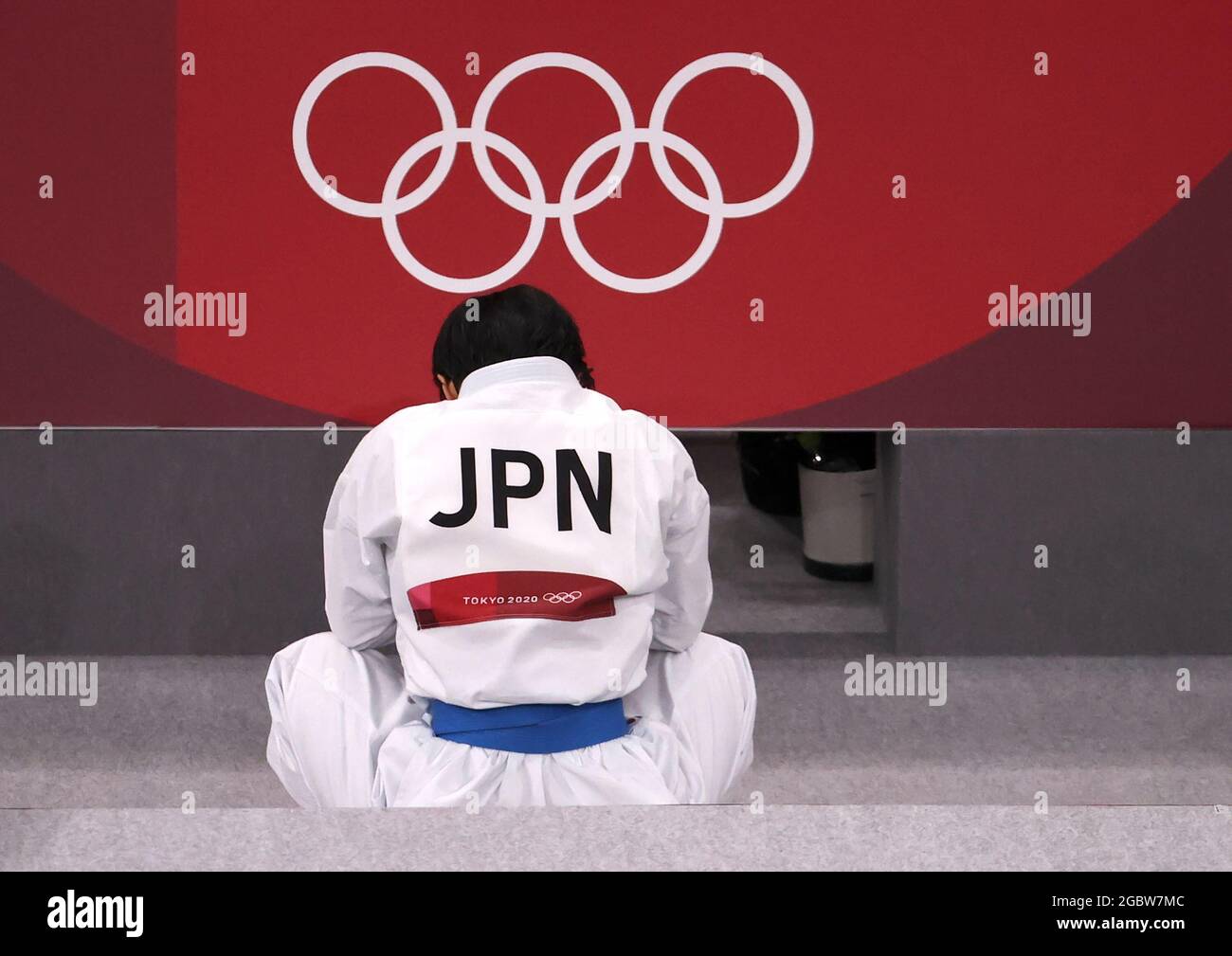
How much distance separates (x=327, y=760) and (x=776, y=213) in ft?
5.45

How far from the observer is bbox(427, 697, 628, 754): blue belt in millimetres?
1865

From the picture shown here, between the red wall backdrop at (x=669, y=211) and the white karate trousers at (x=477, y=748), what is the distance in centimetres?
110

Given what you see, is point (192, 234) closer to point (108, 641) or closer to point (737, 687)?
point (108, 641)

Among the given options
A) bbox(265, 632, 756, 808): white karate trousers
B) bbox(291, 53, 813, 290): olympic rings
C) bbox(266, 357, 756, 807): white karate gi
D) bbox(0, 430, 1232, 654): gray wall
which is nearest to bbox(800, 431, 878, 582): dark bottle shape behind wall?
bbox(0, 430, 1232, 654): gray wall

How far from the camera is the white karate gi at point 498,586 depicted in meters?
1.82

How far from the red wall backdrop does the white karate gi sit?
1154mm

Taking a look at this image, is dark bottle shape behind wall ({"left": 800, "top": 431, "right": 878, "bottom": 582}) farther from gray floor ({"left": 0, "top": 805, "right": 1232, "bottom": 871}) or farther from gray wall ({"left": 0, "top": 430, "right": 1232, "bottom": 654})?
gray floor ({"left": 0, "top": 805, "right": 1232, "bottom": 871})

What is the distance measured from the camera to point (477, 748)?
188cm

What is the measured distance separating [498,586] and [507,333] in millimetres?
376

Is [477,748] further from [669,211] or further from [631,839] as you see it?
[669,211]

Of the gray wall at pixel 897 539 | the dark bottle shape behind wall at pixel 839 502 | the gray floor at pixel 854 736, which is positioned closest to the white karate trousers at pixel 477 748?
the gray floor at pixel 854 736

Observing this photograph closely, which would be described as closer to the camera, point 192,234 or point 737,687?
point 737,687

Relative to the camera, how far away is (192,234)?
3.05m

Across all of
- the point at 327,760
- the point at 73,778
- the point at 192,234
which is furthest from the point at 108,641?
the point at 327,760
